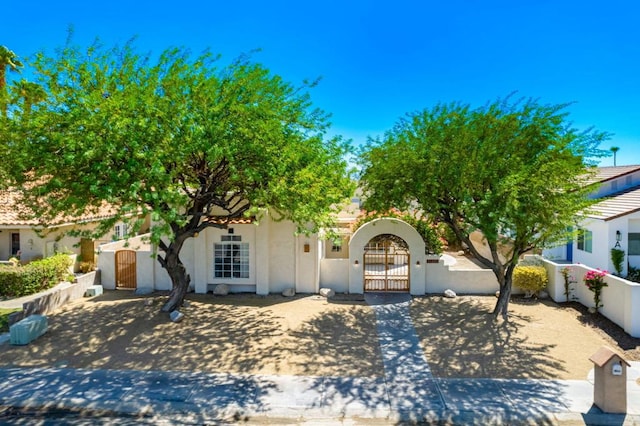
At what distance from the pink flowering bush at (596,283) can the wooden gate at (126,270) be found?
1968 cm

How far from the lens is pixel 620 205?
67.7 feet

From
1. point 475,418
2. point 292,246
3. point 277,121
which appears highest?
point 277,121

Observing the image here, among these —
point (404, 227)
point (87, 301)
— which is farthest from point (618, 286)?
point (87, 301)

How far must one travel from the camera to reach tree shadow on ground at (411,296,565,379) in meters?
10.6

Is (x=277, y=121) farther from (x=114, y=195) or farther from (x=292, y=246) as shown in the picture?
(x=292, y=246)

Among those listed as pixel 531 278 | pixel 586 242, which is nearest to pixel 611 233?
pixel 586 242

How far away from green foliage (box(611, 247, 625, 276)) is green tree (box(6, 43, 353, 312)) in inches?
572

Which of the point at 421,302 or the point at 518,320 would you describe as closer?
the point at 518,320

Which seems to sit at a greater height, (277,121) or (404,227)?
(277,121)

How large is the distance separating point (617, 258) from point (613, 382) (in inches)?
530

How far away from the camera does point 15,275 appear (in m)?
17.4

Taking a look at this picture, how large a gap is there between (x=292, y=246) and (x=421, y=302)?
624 cm

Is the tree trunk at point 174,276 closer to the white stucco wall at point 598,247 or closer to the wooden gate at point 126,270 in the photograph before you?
the wooden gate at point 126,270

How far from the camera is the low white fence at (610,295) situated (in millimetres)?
12930
